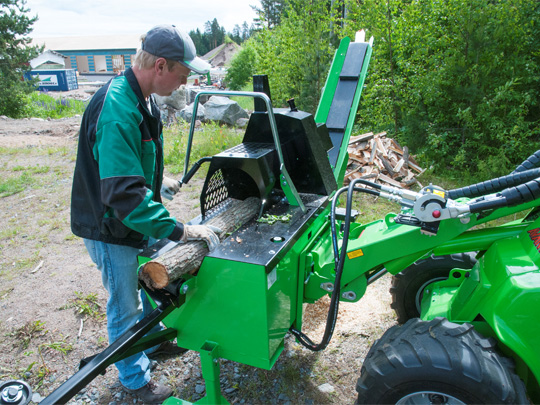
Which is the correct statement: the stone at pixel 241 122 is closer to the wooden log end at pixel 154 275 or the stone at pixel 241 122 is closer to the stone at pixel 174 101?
the stone at pixel 174 101

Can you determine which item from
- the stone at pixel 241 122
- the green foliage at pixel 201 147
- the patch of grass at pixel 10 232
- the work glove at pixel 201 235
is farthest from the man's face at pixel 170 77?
the stone at pixel 241 122

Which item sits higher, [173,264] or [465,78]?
[465,78]

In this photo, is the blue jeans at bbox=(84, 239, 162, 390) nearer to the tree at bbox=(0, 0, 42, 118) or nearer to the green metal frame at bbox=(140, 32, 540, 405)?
the green metal frame at bbox=(140, 32, 540, 405)

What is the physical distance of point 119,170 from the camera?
74.1 inches

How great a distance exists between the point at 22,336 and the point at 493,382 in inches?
133

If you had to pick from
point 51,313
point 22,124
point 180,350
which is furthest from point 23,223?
point 22,124

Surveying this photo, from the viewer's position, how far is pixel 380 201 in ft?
19.0

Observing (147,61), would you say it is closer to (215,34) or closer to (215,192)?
(215,192)

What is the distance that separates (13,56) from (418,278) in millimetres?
20771

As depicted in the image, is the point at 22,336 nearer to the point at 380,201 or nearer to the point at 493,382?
the point at 493,382

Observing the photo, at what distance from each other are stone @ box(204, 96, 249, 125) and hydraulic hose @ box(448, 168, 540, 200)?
37.4 ft

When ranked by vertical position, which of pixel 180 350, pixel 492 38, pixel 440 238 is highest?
pixel 492 38

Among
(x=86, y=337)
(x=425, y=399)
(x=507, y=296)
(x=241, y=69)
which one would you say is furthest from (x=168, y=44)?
(x=241, y=69)

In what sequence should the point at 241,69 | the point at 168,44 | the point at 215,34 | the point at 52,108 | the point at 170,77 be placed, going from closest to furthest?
the point at 168,44
the point at 170,77
the point at 52,108
the point at 241,69
the point at 215,34
